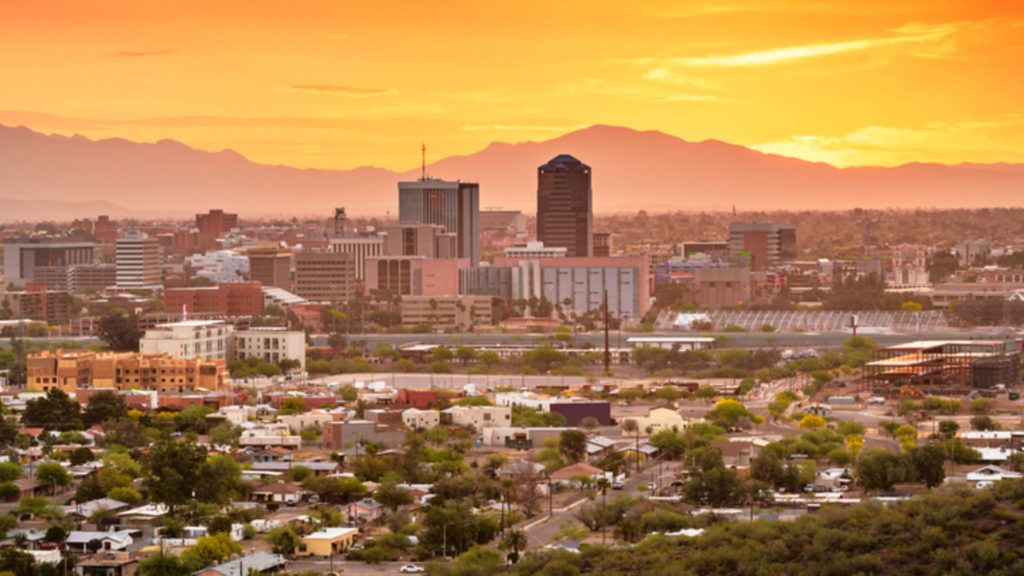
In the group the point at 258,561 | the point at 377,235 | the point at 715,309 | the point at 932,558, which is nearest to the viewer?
the point at 932,558

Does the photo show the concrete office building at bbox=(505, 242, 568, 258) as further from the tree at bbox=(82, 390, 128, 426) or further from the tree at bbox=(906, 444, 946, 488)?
the tree at bbox=(906, 444, 946, 488)

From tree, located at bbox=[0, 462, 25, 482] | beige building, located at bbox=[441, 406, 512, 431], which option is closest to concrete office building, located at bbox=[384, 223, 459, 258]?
beige building, located at bbox=[441, 406, 512, 431]

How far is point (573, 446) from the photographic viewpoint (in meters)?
32.2

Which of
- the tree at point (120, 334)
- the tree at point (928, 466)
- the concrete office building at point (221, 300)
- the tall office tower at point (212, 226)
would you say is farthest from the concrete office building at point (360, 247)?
the tree at point (928, 466)

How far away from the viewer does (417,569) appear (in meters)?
23.5

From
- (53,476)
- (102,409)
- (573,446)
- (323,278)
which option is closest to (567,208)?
(323,278)

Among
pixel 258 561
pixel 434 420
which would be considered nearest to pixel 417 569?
pixel 258 561

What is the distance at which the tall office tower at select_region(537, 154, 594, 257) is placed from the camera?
101 metres

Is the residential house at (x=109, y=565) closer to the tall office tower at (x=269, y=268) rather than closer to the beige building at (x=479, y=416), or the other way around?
A: the beige building at (x=479, y=416)

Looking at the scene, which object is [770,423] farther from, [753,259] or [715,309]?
[753,259]

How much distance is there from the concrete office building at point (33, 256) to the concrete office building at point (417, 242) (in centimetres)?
1785

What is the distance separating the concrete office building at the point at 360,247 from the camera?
95750mm

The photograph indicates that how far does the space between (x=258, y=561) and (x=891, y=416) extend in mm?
18346

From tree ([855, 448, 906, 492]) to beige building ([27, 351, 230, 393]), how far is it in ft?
65.9
